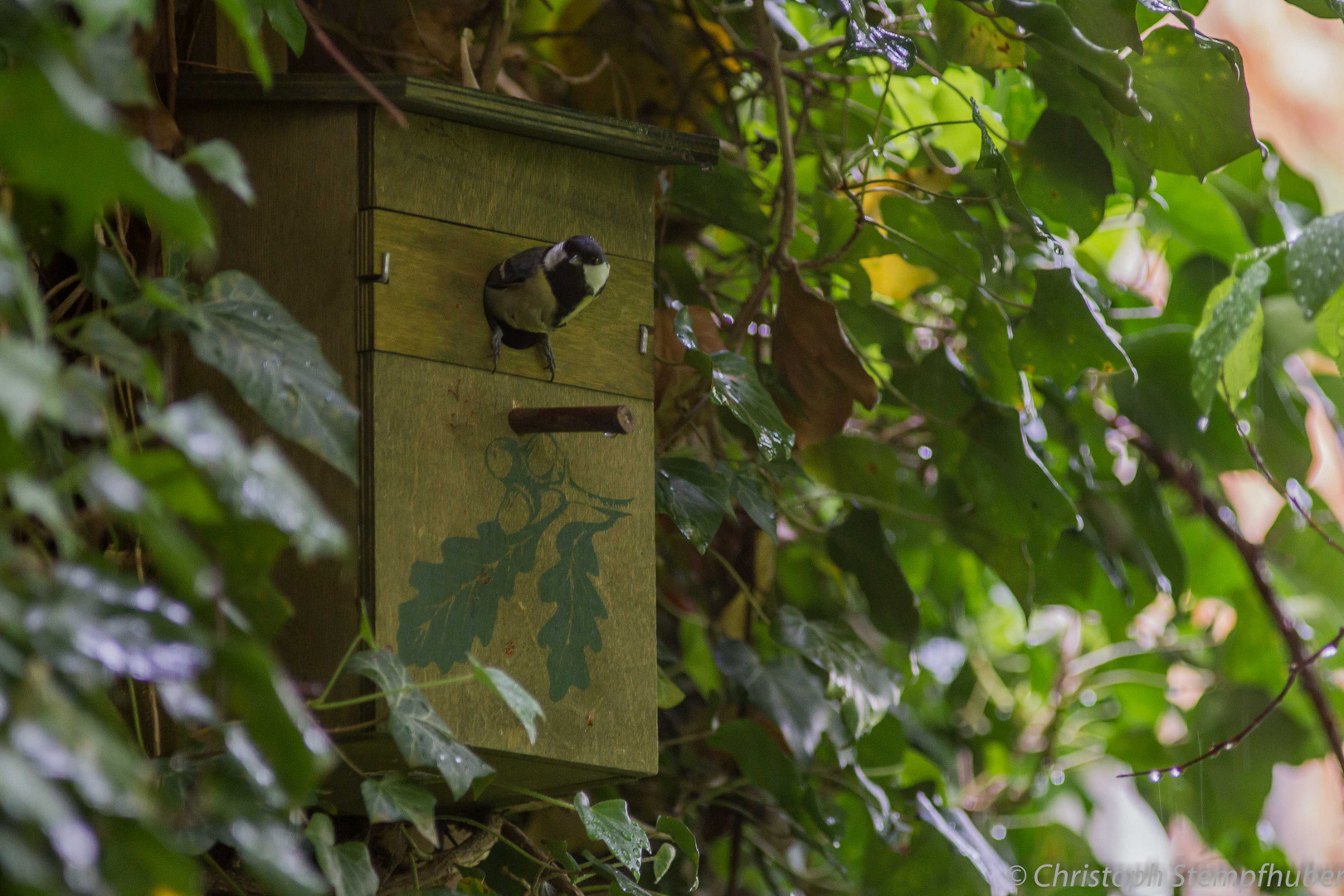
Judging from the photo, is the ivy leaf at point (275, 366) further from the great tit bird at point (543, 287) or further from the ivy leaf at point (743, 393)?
the ivy leaf at point (743, 393)

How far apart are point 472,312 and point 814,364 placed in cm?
48

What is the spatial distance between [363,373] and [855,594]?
1.12m

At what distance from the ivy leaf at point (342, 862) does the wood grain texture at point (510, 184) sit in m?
0.48

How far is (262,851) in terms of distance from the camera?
0.79m

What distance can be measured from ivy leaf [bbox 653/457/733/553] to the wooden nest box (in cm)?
7

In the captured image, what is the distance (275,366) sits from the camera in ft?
2.97

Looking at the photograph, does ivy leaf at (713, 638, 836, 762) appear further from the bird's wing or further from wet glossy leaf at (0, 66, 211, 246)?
wet glossy leaf at (0, 66, 211, 246)

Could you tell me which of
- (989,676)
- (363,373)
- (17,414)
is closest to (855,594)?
(989,676)

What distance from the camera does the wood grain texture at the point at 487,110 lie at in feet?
3.92

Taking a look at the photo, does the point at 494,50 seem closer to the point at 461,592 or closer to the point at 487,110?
the point at 487,110

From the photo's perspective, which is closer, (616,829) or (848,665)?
(616,829)

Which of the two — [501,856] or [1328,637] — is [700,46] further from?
[1328,637]

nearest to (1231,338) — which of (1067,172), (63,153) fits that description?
(1067,172)

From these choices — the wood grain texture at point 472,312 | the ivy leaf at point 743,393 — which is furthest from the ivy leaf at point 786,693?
the wood grain texture at point 472,312
